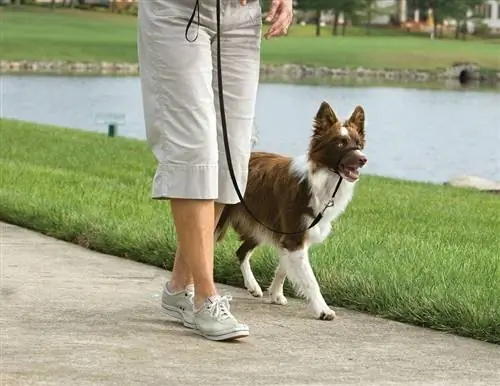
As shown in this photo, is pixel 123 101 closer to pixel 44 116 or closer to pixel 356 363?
pixel 44 116

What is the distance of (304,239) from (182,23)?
128cm

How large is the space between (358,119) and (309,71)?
7263 cm

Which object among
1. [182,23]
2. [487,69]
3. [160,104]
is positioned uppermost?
[182,23]

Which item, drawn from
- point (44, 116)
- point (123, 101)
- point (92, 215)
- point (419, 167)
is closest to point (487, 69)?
point (123, 101)

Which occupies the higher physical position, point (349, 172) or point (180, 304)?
point (349, 172)

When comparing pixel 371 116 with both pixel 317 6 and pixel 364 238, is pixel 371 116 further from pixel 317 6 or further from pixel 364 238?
pixel 317 6

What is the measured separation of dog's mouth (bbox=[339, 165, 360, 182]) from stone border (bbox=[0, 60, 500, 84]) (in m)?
61.5

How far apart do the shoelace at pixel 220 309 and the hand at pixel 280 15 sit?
1224 millimetres

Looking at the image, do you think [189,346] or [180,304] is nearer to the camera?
[189,346]

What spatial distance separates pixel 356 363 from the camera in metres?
4.78

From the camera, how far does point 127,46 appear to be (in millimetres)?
84938

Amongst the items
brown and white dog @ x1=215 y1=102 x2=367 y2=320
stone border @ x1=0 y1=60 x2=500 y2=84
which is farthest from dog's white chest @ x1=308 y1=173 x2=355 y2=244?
stone border @ x1=0 y1=60 x2=500 y2=84

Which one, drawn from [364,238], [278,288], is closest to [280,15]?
[278,288]

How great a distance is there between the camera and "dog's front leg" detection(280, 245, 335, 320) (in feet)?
18.7
